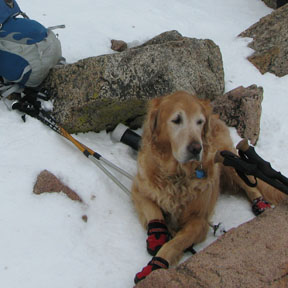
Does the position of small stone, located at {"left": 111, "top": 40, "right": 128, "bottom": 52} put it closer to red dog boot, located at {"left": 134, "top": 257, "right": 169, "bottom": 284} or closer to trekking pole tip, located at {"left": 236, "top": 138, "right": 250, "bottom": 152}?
trekking pole tip, located at {"left": 236, "top": 138, "right": 250, "bottom": 152}

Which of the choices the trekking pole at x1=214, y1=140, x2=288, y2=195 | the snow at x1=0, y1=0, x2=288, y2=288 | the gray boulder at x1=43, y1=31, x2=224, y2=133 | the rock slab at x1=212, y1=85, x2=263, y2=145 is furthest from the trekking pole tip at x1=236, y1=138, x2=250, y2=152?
the rock slab at x1=212, y1=85, x2=263, y2=145

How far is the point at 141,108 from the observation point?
4.47m

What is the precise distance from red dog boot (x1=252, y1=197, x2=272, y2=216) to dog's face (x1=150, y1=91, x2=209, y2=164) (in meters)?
1.09

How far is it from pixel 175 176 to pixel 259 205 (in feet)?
3.55

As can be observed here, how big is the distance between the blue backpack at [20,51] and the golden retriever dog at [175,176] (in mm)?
1706

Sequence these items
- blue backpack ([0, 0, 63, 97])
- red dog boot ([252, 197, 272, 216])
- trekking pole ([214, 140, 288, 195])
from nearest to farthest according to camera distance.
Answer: trekking pole ([214, 140, 288, 195])
red dog boot ([252, 197, 272, 216])
blue backpack ([0, 0, 63, 97])

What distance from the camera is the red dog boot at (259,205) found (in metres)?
3.59

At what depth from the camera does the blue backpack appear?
406cm

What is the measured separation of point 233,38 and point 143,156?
5812 mm

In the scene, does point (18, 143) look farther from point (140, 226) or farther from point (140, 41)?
point (140, 41)

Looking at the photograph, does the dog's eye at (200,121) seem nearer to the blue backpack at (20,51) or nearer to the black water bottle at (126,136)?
the black water bottle at (126,136)

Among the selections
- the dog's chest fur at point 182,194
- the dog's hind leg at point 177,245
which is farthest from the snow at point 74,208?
the dog's chest fur at point 182,194

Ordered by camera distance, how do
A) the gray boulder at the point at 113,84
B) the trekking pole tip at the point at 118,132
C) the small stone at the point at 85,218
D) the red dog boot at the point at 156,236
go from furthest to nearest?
the trekking pole tip at the point at 118,132
the gray boulder at the point at 113,84
the small stone at the point at 85,218
the red dog boot at the point at 156,236

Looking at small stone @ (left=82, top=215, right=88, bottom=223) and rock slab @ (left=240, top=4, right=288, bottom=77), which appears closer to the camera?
small stone @ (left=82, top=215, right=88, bottom=223)
